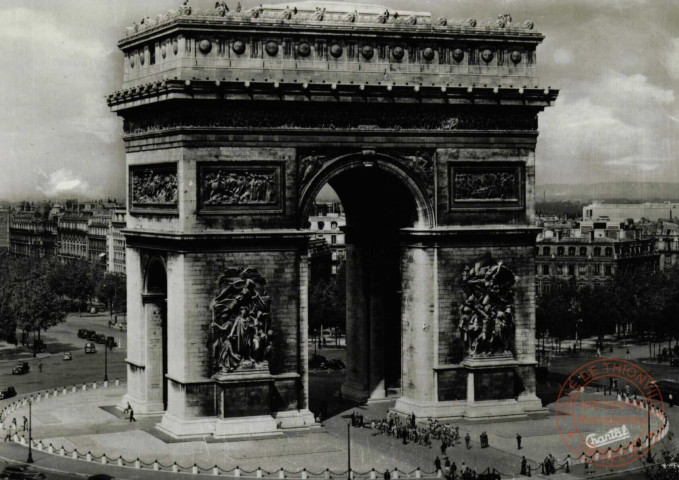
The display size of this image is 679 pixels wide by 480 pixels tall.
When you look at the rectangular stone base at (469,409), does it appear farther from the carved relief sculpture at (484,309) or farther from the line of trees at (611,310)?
the line of trees at (611,310)

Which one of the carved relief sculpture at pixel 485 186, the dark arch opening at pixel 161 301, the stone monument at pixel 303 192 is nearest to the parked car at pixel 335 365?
the stone monument at pixel 303 192

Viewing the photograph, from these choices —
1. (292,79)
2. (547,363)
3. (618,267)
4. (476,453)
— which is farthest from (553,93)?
(618,267)

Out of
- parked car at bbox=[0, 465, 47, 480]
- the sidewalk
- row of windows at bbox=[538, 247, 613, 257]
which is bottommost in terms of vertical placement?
parked car at bbox=[0, 465, 47, 480]

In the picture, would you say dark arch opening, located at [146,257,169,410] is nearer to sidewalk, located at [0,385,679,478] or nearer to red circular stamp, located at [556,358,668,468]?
sidewalk, located at [0,385,679,478]

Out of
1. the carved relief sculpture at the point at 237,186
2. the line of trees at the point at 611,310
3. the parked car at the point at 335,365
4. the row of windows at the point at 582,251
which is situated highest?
the carved relief sculpture at the point at 237,186

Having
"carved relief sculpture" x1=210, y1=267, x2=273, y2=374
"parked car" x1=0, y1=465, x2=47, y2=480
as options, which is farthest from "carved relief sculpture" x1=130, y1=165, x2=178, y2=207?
"parked car" x1=0, y1=465, x2=47, y2=480

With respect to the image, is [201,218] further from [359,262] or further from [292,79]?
[359,262]
